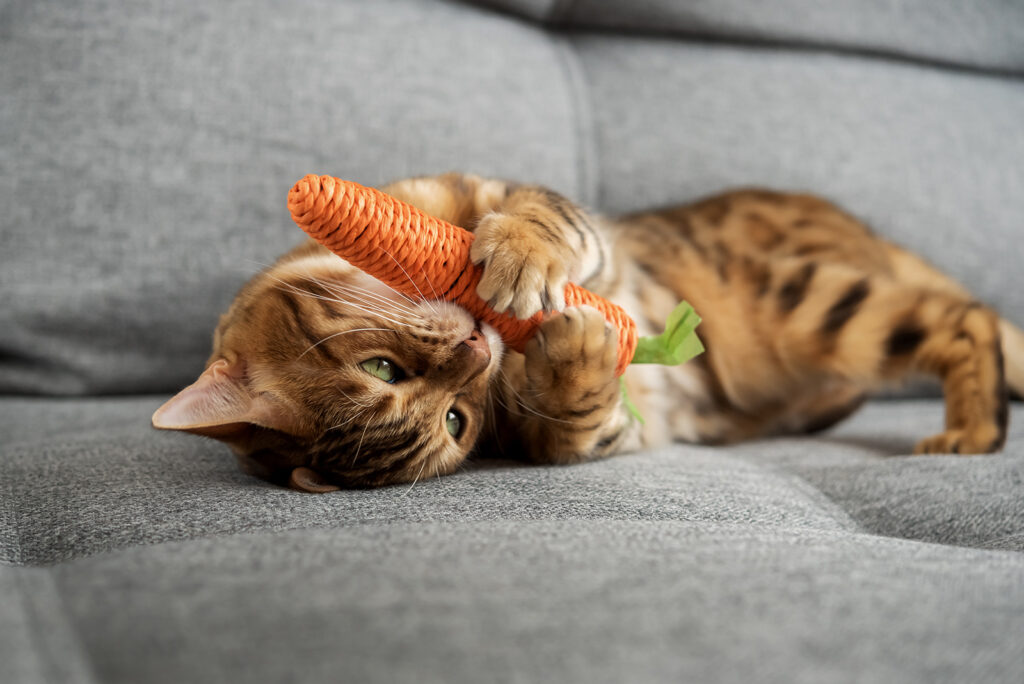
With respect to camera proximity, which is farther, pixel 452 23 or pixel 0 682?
pixel 452 23

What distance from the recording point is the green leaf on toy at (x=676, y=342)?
0.98m

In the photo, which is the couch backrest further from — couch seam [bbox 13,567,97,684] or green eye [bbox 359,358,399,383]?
couch seam [bbox 13,567,97,684]

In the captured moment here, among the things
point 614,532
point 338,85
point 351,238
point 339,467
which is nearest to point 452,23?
point 338,85

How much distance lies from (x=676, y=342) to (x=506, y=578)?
1.72 ft

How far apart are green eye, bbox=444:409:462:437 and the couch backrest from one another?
27.8 inches

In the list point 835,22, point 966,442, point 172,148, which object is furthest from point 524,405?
point 835,22

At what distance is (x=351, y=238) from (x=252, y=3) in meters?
1.02

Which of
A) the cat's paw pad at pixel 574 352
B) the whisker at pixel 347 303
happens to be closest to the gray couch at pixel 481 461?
the cat's paw pad at pixel 574 352

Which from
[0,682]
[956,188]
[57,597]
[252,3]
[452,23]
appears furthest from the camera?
[956,188]

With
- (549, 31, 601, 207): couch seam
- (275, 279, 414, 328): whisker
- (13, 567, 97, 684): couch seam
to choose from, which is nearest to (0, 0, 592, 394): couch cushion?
(549, 31, 601, 207): couch seam

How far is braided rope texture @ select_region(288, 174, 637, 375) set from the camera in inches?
31.0

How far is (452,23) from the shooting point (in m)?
1.71

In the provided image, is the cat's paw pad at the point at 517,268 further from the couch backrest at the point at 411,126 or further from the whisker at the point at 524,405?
the couch backrest at the point at 411,126

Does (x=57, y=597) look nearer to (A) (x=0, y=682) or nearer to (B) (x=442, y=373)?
(A) (x=0, y=682)
